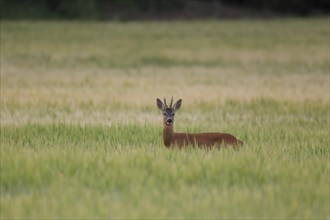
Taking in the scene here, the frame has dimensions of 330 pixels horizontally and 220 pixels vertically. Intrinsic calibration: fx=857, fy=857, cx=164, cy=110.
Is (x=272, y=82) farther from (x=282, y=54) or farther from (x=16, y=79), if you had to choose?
(x=282, y=54)

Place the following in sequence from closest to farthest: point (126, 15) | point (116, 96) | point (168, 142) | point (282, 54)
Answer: point (168, 142) → point (116, 96) → point (282, 54) → point (126, 15)

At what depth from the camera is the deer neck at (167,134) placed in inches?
406

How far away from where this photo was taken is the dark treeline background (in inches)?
2489

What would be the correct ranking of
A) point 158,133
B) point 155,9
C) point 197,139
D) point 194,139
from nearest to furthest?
1. point 194,139
2. point 197,139
3. point 158,133
4. point 155,9

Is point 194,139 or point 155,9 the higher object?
point 155,9

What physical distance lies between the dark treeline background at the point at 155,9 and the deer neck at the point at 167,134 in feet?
165

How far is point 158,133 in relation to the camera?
1177cm

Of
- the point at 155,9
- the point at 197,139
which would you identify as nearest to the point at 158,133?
the point at 197,139

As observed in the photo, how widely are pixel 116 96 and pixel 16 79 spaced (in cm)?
519

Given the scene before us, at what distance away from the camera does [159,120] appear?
14.2 m

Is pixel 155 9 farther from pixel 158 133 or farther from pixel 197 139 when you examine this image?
pixel 197 139

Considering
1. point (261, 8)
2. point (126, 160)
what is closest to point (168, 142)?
point (126, 160)

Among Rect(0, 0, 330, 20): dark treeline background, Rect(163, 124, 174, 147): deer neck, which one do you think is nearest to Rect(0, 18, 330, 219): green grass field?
Rect(163, 124, 174, 147): deer neck

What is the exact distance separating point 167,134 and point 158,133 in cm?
Result: 144
